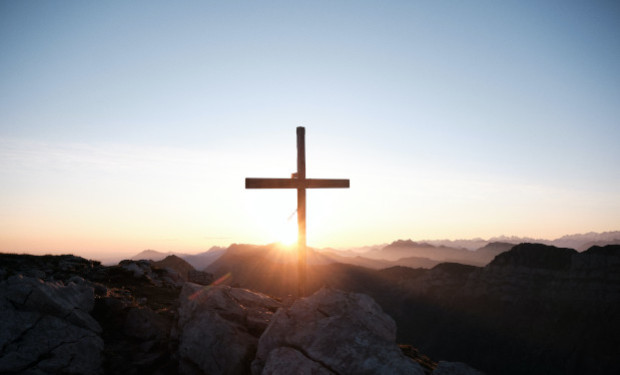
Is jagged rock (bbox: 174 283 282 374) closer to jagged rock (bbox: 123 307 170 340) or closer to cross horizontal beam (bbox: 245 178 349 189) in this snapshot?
jagged rock (bbox: 123 307 170 340)

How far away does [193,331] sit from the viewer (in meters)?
8.09

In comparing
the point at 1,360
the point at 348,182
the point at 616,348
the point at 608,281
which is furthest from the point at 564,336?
the point at 1,360

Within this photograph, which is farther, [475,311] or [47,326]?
[475,311]

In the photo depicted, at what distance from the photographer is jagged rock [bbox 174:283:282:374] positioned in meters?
7.58

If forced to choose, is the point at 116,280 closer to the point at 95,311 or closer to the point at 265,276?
the point at 95,311

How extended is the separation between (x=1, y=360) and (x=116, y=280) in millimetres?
10558

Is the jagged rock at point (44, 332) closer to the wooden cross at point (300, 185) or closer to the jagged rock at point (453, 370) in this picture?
the wooden cross at point (300, 185)

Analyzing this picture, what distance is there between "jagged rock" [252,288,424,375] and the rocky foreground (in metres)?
0.02

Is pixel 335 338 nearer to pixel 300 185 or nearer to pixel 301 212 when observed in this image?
pixel 301 212

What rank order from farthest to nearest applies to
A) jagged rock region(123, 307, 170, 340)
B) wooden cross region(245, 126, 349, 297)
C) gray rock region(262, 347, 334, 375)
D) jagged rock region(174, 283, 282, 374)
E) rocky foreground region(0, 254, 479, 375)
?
1. wooden cross region(245, 126, 349, 297)
2. jagged rock region(123, 307, 170, 340)
3. jagged rock region(174, 283, 282, 374)
4. rocky foreground region(0, 254, 479, 375)
5. gray rock region(262, 347, 334, 375)

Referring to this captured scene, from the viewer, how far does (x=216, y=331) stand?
796cm

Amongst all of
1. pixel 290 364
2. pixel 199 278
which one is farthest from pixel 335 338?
pixel 199 278

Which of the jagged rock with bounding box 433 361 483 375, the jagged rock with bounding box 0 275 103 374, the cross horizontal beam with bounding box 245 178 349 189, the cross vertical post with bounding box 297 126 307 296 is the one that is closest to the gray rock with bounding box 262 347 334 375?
the jagged rock with bounding box 433 361 483 375

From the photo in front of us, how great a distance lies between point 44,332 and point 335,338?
21.6 feet
